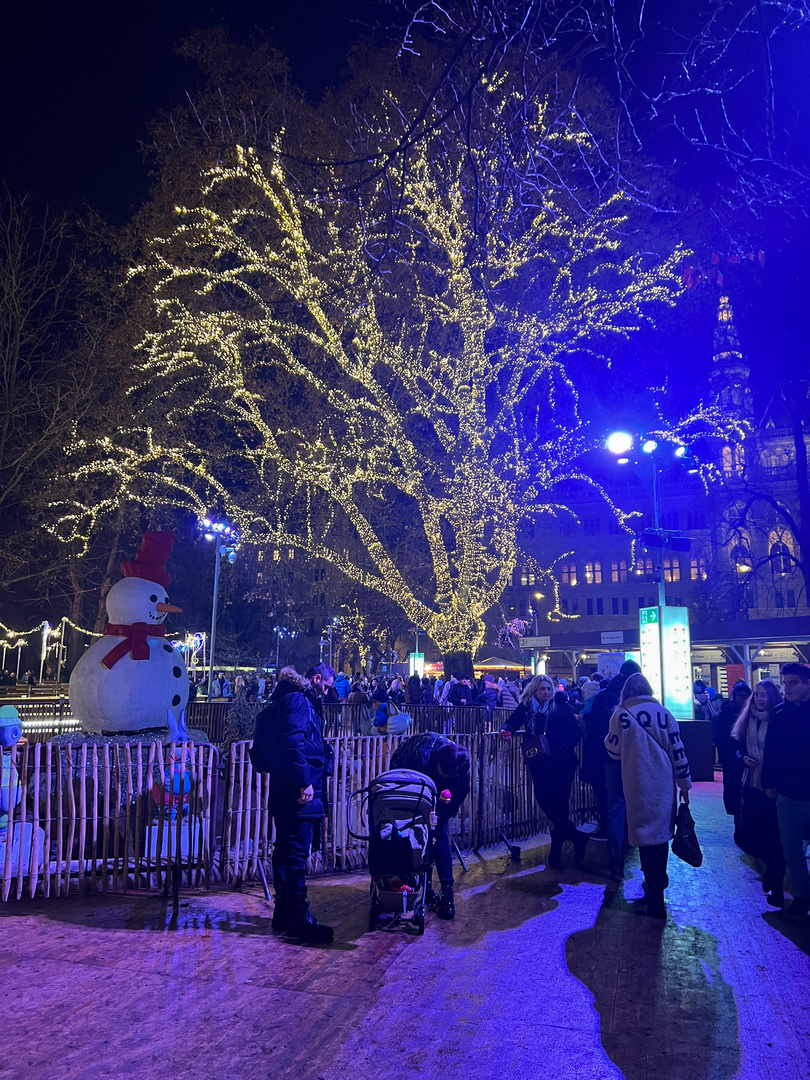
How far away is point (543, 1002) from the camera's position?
14.5ft

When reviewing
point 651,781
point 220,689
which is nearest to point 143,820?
point 651,781

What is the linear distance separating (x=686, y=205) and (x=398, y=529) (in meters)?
14.1

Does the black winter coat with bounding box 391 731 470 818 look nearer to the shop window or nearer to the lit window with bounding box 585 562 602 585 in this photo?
the shop window

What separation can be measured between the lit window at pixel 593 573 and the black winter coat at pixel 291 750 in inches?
2461

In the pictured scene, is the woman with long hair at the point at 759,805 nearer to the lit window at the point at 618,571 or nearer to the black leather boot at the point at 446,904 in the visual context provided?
the black leather boot at the point at 446,904

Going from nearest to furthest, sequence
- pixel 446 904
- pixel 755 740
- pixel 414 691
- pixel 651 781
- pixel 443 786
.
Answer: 1. pixel 446 904
2. pixel 443 786
3. pixel 651 781
4. pixel 755 740
5. pixel 414 691

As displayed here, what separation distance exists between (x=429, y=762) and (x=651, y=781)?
1.80 m

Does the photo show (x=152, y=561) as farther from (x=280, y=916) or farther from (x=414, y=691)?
(x=414, y=691)

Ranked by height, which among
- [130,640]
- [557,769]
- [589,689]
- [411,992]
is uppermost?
[130,640]

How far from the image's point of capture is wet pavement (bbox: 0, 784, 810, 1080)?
374cm

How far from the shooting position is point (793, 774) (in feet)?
20.8

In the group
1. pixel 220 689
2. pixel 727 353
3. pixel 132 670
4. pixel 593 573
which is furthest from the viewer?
pixel 593 573

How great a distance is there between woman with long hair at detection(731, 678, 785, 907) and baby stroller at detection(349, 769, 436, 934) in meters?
3.05

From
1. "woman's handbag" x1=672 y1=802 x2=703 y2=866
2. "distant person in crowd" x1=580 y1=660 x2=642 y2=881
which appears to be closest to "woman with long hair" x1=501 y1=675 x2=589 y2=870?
"distant person in crowd" x1=580 y1=660 x2=642 y2=881
